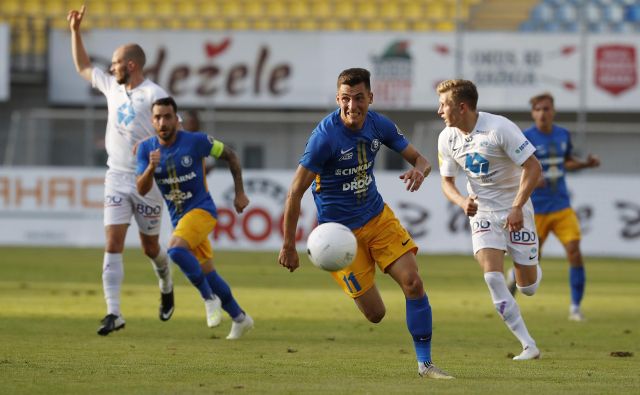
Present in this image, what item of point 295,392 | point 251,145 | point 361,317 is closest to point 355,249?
point 295,392

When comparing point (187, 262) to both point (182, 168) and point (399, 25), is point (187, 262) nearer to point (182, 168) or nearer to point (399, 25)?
point (182, 168)

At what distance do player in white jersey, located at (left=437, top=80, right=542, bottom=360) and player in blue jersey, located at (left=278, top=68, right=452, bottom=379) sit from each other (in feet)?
2.95

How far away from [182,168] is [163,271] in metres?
1.38

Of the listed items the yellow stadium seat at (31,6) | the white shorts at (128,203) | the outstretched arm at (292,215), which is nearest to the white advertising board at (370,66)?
the yellow stadium seat at (31,6)

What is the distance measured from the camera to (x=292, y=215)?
8.06 meters

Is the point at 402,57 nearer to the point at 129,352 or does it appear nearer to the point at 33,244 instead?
the point at 33,244

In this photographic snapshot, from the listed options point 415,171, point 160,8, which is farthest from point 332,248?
point 160,8

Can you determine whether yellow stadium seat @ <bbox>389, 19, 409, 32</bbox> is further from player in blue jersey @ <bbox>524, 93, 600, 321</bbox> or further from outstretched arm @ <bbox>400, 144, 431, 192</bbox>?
outstretched arm @ <bbox>400, 144, 431, 192</bbox>

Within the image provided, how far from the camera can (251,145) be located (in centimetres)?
2658

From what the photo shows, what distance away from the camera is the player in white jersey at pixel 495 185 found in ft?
30.5

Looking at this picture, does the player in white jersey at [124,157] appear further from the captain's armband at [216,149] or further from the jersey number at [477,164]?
the jersey number at [477,164]

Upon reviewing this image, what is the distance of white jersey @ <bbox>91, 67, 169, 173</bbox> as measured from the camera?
11.4 meters

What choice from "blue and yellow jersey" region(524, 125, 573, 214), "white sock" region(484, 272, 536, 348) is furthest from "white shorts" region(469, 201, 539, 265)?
"blue and yellow jersey" region(524, 125, 573, 214)

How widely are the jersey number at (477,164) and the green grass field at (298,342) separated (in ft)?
4.78
